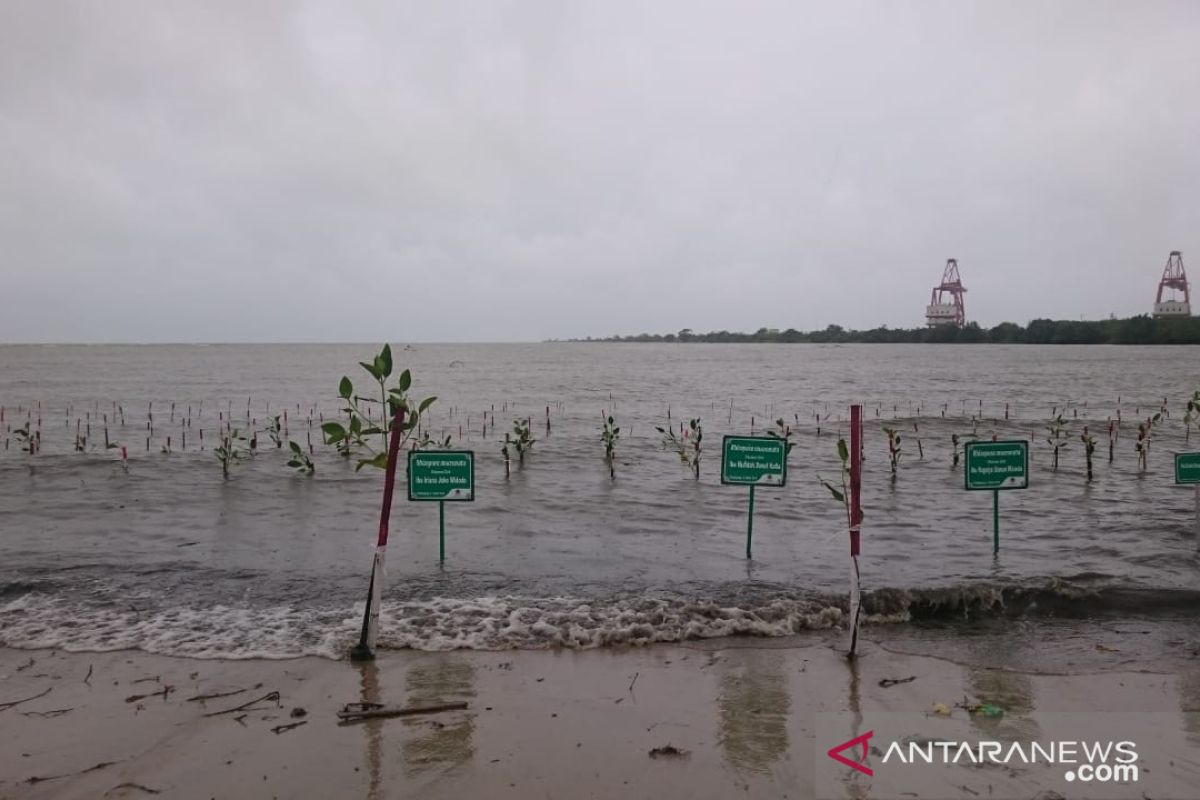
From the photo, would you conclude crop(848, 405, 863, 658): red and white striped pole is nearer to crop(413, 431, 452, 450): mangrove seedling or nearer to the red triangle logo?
the red triangle logo

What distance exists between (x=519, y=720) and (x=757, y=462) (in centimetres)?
467

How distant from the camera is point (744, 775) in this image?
4.39 meters

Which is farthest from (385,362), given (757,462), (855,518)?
(757,462)

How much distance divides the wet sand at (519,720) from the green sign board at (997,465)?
3.15m

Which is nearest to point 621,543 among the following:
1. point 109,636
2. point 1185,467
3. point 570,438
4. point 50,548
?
point 109,636

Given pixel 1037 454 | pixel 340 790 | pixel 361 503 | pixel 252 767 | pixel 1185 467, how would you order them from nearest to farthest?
pixel 340 790 → pixel 252 767 → pixel 1185 467 → pixel 361 503 → pixel 1037 454

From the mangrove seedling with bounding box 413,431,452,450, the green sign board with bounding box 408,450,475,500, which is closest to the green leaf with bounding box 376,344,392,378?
the green sign board with bounding box 408,450,475,500

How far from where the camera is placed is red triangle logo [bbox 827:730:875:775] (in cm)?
446

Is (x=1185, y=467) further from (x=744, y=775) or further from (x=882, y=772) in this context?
(x=744, y=775)

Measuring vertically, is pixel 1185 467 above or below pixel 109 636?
above

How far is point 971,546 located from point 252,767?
9.46 metres

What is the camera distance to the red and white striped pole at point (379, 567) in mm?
5645

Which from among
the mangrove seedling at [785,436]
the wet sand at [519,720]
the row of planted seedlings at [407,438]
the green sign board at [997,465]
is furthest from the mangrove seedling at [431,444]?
the green sign board at [997,465]

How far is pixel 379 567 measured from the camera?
19.4ft
